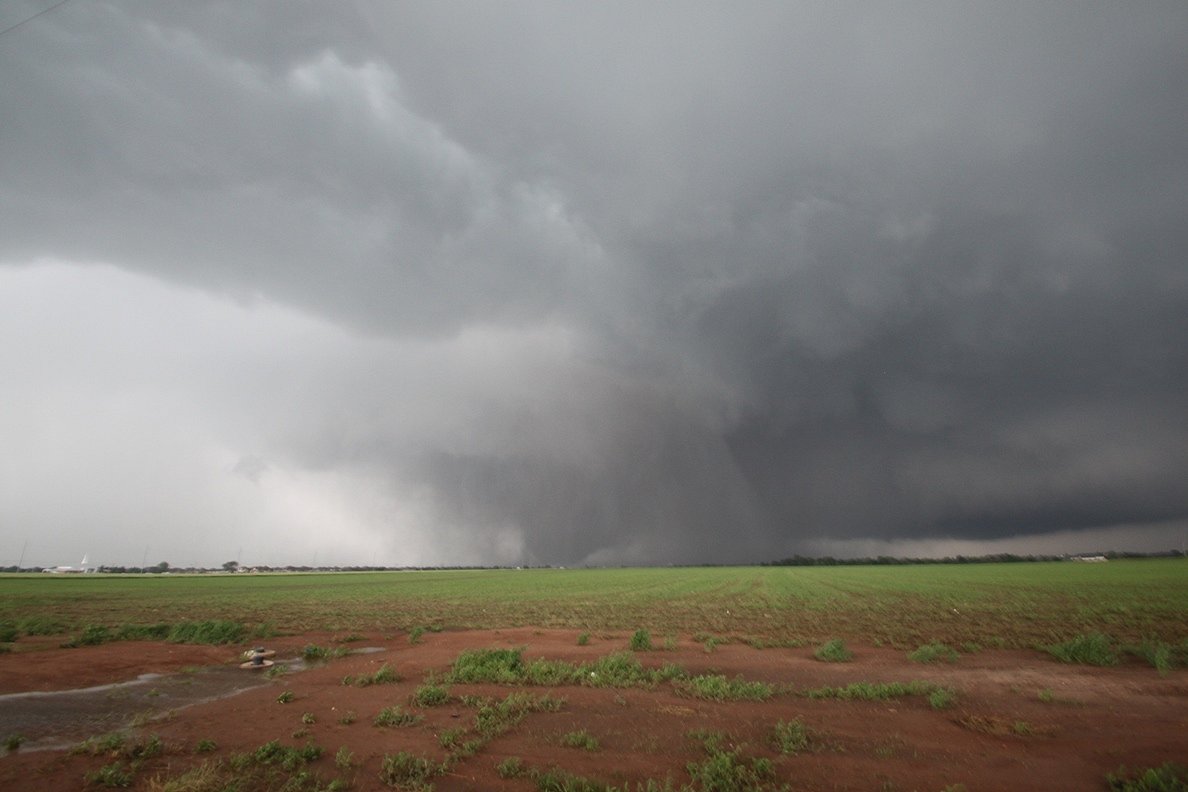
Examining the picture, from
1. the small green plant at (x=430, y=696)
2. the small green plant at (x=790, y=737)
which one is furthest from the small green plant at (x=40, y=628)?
the small green plant at (x=790, y=737)

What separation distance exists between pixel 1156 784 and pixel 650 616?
31.0m

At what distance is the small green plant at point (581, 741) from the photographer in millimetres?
11273

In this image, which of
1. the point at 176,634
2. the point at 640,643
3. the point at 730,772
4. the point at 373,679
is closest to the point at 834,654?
the point at 640,643

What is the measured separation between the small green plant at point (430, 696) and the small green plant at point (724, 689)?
6525 mm

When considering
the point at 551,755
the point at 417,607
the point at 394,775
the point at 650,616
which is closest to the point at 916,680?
the point at 551,755

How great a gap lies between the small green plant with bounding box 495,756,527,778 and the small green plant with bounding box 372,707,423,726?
3843 mm

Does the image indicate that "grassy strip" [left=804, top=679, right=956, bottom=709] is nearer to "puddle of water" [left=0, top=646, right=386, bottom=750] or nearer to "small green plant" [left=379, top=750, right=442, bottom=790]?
"small green plant" [left=379, top=750, right=442, bottom=790]

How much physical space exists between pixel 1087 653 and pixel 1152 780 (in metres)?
14.8

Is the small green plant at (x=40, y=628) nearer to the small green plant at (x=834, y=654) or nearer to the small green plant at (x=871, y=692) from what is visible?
A: the small green plant at (x=871, y=692)

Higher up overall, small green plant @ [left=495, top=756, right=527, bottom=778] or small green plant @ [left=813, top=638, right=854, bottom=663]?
Result: small green plant @ [left=495, top=756, right=527, bottom=778]

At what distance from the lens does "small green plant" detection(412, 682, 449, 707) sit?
14711mm

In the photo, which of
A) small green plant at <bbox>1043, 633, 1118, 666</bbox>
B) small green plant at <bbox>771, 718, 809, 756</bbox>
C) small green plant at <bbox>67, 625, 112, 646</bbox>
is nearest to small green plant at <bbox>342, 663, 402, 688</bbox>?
small green plant at <bbox>771, 718, 809, 756</bbox>

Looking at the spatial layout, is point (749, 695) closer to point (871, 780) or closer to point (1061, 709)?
point (871, 780)

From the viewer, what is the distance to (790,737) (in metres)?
11.4
